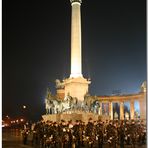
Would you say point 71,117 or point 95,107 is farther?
point 95,107

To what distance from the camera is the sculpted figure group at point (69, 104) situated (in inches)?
674

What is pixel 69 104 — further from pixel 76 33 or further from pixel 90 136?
pixel 90 136

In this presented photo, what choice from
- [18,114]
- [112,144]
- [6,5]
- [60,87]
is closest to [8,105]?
[18,114]

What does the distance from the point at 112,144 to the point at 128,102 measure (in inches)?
666

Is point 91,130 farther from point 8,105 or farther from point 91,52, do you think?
point 91,52

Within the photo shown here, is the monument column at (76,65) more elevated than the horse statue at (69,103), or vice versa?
the monument column at (76,65)

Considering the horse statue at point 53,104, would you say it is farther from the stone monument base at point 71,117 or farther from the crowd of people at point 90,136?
the crowd of people at point 90,136

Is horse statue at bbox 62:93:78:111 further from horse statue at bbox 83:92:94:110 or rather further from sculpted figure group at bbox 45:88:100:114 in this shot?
horse statue at bbox 83:92:94:110

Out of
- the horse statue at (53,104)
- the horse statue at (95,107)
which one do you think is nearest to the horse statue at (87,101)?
the horse statue at (95,107)

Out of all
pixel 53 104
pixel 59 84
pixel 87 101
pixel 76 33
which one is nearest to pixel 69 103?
pixel 53 104

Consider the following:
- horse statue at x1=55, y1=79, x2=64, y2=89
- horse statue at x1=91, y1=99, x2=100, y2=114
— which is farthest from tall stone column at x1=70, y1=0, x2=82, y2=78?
horse statue at x1=91, y1=99, x2=100, y2=114

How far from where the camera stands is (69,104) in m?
17.0

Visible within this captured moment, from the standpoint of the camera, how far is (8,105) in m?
16.5

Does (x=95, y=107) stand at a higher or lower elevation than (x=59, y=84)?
lower
